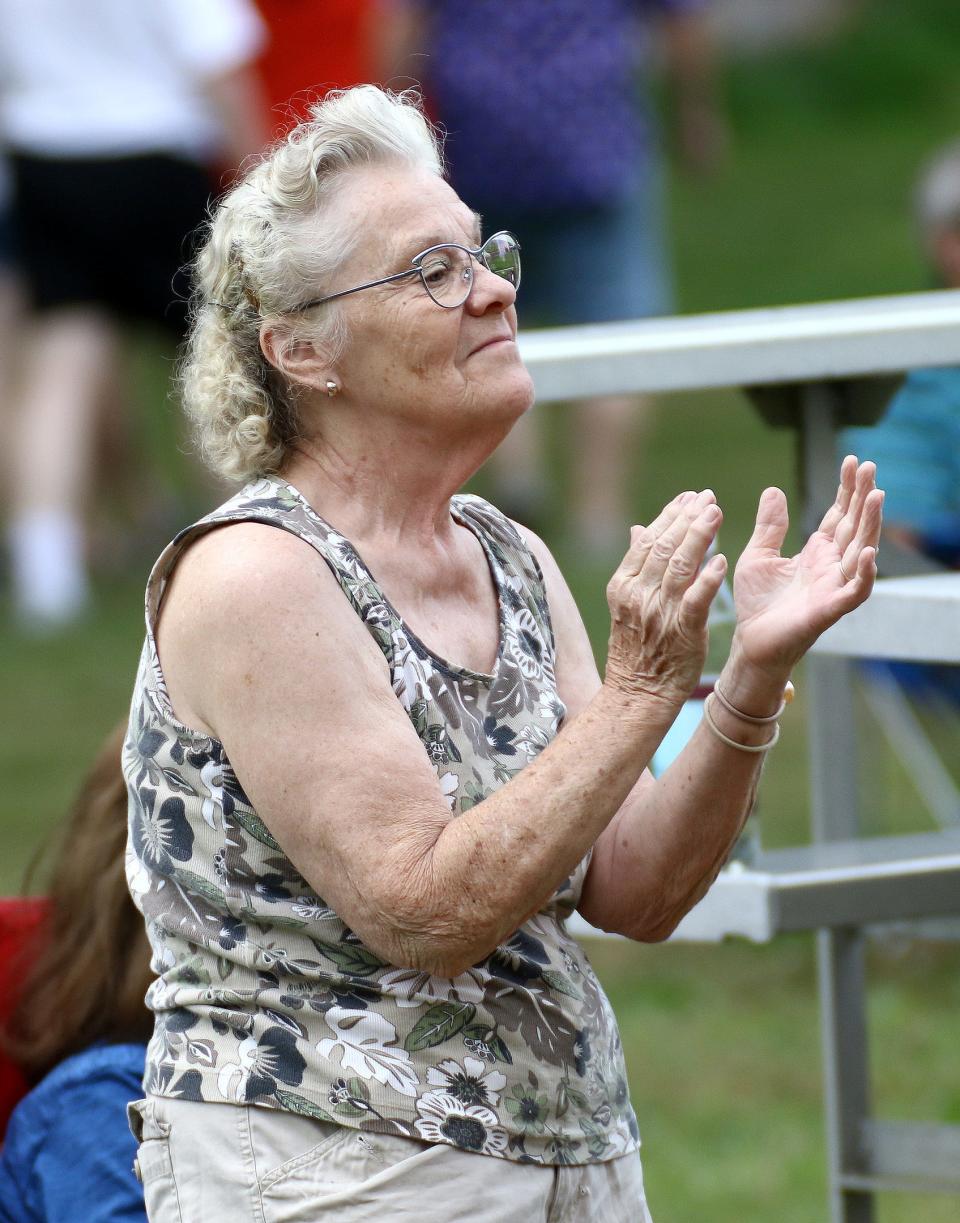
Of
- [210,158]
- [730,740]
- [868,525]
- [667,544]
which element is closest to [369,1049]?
[730,740]

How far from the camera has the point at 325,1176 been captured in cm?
198

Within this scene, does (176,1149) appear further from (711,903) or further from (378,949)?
(711,903)

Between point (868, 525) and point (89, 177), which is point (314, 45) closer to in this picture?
point (89, 177)

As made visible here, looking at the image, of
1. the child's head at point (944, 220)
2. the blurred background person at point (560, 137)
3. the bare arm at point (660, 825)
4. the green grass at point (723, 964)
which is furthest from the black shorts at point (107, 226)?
the bare arm at point (660, 825)

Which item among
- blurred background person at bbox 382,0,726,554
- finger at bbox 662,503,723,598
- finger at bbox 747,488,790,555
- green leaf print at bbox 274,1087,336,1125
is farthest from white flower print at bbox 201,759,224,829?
blurred background person at bbox 382,0,726,554

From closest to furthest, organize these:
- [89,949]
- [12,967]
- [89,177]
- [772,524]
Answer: [772,524], [89,949], [12,967], [89,177]

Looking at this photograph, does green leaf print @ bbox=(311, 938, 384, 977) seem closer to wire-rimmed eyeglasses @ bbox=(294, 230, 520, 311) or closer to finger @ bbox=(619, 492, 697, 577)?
finger @ bbox=(619, 492, 697, 577)

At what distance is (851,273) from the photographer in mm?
11688

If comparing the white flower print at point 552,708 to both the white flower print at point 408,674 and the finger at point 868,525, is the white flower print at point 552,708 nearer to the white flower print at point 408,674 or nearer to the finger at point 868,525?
the white flower print at point 408,674

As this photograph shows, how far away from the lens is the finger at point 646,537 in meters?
1.91

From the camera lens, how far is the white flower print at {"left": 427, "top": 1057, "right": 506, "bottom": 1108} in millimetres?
1995

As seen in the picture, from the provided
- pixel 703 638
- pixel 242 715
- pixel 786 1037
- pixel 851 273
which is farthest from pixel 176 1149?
pixel 851 273

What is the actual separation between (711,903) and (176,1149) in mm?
790

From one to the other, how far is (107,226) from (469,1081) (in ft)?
15.2
